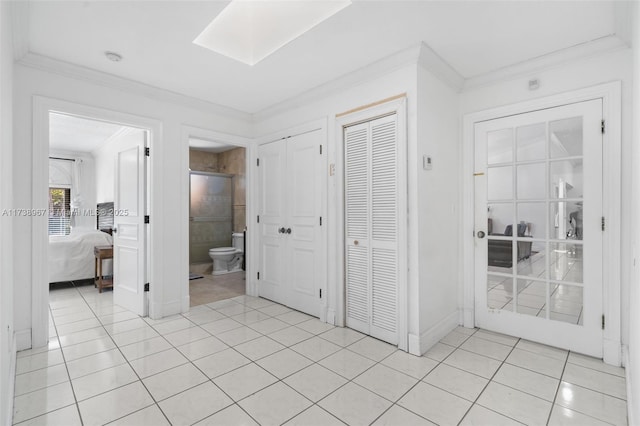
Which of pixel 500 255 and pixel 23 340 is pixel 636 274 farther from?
pixel 23 340

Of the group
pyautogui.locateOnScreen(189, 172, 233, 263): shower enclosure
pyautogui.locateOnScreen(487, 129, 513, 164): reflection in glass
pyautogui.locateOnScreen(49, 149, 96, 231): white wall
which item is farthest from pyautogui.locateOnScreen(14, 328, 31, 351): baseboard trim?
pyautogui.locateOnScreen(49, 149, 96, 231): white wall

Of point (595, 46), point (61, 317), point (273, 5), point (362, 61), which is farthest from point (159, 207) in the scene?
point (595, 46)

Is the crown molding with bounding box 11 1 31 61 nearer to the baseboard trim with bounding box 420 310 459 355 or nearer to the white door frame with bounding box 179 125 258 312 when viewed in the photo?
the white door frame with bounding box 179 125 258 312

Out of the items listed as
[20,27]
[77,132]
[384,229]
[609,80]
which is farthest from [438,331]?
[77,132]

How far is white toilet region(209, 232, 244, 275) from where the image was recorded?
18.8 feet

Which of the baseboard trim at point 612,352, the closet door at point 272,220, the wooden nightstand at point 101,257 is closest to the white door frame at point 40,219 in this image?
the wooden nightstand at point 101,257

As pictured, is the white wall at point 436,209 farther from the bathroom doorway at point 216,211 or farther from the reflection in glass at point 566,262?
the bathroom doorway at point 216,211

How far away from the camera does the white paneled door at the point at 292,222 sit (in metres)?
3.40

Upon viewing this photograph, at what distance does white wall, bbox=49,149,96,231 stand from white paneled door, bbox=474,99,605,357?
26.3 feet

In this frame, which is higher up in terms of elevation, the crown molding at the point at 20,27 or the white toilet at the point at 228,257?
the crown molding at the point at 20,27

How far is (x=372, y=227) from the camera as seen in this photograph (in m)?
2.86

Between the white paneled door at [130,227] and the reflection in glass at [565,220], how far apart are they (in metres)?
4.05

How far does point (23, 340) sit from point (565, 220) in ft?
15.4

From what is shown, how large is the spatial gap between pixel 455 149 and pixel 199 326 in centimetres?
318
